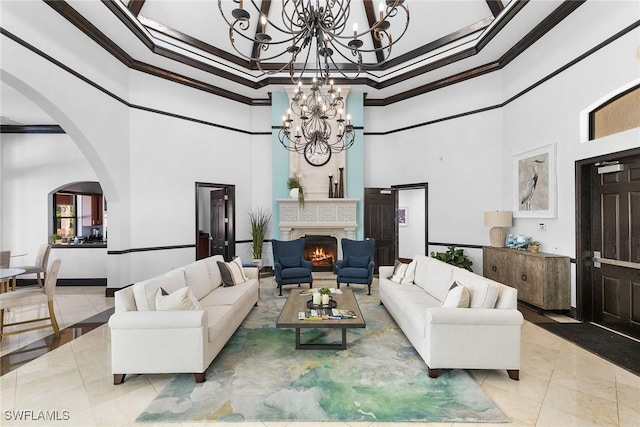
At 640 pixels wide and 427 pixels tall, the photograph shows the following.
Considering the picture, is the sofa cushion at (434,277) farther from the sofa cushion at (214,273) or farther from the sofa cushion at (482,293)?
the sofa cushion at (214,273)

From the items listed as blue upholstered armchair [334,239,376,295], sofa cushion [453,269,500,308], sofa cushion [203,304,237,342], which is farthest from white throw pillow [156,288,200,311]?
blue upholstered armchair [334,239,376,295]

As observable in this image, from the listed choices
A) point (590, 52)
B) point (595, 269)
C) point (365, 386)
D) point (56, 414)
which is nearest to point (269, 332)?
point (365, 386)

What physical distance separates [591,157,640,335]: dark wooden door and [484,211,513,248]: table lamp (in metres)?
1.25

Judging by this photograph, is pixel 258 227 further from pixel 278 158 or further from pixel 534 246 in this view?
pixel 534 246

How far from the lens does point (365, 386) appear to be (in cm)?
270

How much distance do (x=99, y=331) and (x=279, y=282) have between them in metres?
2.68

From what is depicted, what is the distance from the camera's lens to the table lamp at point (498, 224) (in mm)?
5340

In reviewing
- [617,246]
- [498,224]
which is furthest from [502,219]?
[617,246]

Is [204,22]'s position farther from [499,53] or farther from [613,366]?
[613,366]

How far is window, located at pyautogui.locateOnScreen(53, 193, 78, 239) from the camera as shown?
278 inches

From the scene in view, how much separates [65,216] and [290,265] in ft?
18.3

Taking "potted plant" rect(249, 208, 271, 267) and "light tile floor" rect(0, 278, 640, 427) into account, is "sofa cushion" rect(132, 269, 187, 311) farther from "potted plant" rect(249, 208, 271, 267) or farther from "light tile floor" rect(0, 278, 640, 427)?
"potted plant" rect(249, 208, 271, 267)

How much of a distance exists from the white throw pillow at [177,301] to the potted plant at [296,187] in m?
4.47

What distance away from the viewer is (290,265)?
597 centimetres
